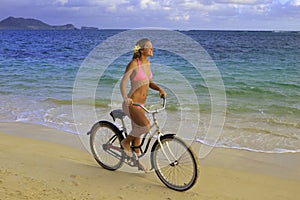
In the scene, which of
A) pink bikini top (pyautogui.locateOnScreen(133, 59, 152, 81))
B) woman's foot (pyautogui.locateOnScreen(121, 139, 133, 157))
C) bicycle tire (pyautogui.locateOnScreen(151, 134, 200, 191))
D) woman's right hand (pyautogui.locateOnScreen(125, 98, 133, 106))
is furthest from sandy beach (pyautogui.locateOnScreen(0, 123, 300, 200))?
pink bikini top (pyautogui.locateOnScreen(133, 59, 152, 81))

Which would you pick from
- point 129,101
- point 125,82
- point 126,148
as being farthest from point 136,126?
point 125,82

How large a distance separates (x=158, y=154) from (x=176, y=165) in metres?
0.26

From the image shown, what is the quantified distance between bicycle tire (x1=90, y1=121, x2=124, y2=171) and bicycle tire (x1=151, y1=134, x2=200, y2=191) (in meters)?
0.56

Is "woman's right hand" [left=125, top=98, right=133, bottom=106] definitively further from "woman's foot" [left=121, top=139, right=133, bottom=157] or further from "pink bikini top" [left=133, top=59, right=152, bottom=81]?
"woman's foot" [left=121, top=139, right=133, bottom=157]

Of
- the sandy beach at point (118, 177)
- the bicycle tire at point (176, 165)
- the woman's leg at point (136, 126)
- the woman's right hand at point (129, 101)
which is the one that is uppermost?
the woman's right hand at point (129, 101)

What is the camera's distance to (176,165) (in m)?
4.19

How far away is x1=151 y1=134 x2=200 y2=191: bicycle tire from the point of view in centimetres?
396

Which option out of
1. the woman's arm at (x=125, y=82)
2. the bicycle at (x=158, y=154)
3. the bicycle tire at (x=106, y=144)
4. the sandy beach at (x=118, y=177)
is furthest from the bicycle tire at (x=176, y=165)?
the woman's arm at (x=125, y=82)

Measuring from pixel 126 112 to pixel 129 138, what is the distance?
1.29 feet

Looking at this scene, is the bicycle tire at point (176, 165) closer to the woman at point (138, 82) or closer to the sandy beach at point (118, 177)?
the sandy beach at point (118, 177)

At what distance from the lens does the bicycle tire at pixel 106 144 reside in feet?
15.1

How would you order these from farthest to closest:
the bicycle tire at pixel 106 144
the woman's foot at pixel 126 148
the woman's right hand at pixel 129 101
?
the bicycle tire at pixel 106 144, the woman's foot at pixel 126 148, the woman's right hand at pixel 129 101

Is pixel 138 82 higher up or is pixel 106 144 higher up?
pixel 138 82

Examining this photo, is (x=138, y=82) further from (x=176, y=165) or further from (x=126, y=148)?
(x=176, y=165)
